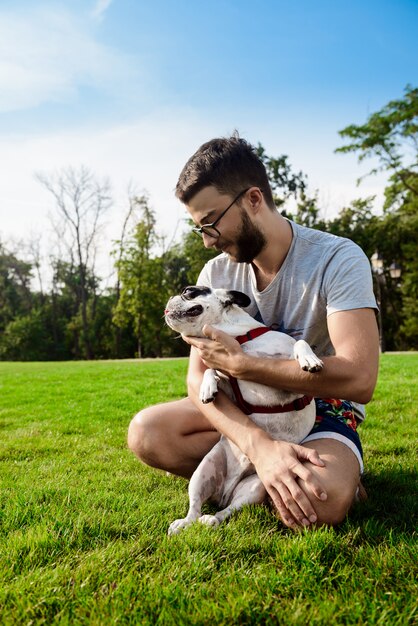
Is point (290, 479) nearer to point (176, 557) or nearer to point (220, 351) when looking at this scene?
point (176, 557)

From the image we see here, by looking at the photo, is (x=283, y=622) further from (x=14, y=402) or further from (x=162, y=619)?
(x=14, y=402)

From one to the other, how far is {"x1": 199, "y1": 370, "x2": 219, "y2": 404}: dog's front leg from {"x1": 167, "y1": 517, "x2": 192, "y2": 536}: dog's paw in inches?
26.7

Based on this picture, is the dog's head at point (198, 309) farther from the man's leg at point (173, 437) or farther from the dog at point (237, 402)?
the man's leg at point (173, 437)

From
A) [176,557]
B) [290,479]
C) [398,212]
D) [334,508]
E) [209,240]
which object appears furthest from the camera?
[398,212]

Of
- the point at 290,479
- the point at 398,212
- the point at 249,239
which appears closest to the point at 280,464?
the point at 290,479

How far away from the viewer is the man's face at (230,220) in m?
3.28

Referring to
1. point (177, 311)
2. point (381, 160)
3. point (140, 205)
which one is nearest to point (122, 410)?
point (177, 311)

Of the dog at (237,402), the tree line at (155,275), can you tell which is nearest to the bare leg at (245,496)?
the dog at (237,402)

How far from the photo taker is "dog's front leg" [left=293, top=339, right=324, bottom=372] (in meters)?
2.72

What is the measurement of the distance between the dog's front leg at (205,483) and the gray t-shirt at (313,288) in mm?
909

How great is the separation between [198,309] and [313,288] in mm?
736

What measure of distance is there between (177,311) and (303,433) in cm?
107

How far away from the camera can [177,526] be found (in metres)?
2.73

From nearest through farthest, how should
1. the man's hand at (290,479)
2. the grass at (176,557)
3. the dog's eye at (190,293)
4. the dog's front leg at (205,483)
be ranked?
the grass at (176,557), the man's hand at (290,479), the dog's front leg at (205,483), the dog's eye at (190,293)
